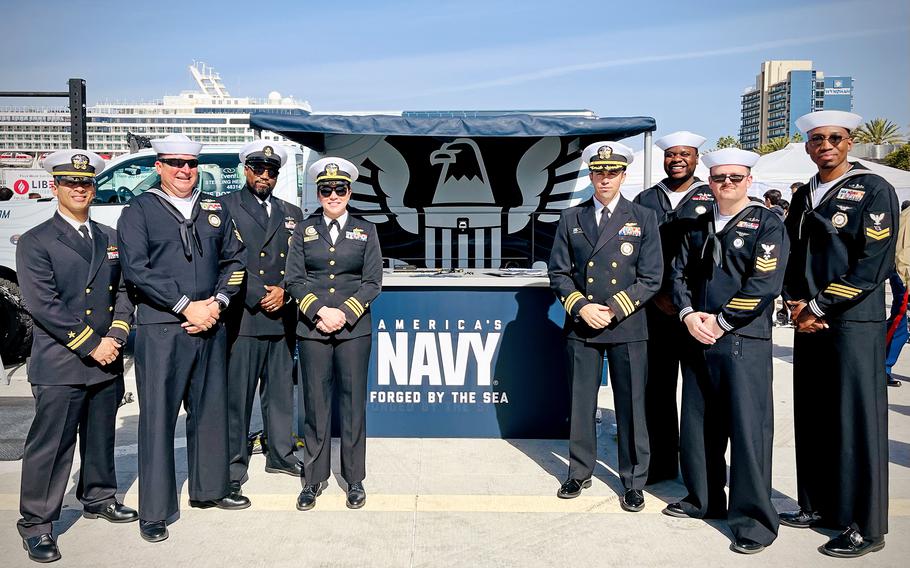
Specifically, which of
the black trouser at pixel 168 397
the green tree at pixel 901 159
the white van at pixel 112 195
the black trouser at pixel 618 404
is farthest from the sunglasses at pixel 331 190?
the green tree at pixel 901 159

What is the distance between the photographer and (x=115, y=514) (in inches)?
164

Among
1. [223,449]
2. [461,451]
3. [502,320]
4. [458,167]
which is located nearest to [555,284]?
[502,320]

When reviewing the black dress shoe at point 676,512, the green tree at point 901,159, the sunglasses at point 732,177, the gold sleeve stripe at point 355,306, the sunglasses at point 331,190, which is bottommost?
the black dress shoe at point 676,512

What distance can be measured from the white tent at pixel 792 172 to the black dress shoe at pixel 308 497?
520 inches

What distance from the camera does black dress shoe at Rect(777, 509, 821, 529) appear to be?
4.09 m

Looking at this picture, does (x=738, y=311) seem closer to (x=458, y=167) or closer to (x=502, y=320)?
(x=502, y=320)

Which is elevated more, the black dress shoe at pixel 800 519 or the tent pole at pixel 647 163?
the tent pole at pixel 647 163

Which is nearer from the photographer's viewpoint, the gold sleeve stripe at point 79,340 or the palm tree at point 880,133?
the gold sleeve stripe at point 79,340

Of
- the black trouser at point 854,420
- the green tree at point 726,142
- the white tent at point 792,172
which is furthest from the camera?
the green tree at point 726,142

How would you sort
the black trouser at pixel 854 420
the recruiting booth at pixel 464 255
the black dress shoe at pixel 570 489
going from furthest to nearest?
the recruiting booth at pixel 464 255
the black dress shoe at pixel 570 489
the black trouser at pixel 854 420

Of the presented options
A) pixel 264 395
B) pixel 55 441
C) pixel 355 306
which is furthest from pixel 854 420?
pixel 55 441

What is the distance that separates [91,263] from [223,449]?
125cm

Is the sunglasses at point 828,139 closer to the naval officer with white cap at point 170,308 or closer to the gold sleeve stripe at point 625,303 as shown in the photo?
the gold sleeve stripe at point 625,303

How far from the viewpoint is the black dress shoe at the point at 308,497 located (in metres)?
4.34
